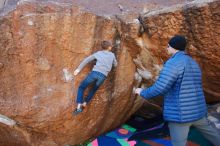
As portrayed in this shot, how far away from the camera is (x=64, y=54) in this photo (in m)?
4.90

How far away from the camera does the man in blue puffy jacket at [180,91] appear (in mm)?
3840

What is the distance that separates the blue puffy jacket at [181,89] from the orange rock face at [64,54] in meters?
0.96

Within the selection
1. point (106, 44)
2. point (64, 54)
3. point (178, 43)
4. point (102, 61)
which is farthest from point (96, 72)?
point (178, 43)

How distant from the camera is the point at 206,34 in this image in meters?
4.59

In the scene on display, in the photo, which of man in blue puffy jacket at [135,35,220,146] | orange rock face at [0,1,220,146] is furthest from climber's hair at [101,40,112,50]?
man in blue puffy jacket at [135,35,220,146]

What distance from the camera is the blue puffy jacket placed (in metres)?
3.83

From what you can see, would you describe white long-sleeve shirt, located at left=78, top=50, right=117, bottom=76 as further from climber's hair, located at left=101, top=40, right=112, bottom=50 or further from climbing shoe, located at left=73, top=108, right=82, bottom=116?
climbing shoe, located at left=73, top=108, right=82, bottom=116

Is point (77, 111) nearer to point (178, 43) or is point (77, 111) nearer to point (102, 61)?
point (102, 61)

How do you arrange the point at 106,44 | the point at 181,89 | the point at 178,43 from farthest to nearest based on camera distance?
the point at 106,44
the point at 178,43
the point at 181,89

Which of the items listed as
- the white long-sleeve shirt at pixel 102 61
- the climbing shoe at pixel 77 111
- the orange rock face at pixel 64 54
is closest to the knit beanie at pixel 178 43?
the orange rock face at pixel 64 54

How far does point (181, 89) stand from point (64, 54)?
6.25 ft

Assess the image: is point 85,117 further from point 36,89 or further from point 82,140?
point 36,89

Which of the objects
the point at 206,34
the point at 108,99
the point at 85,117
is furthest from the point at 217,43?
the point at 85,117

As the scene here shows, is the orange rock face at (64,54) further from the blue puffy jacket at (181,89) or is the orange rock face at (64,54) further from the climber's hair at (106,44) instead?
the blue puffy jacket at (181,89)
